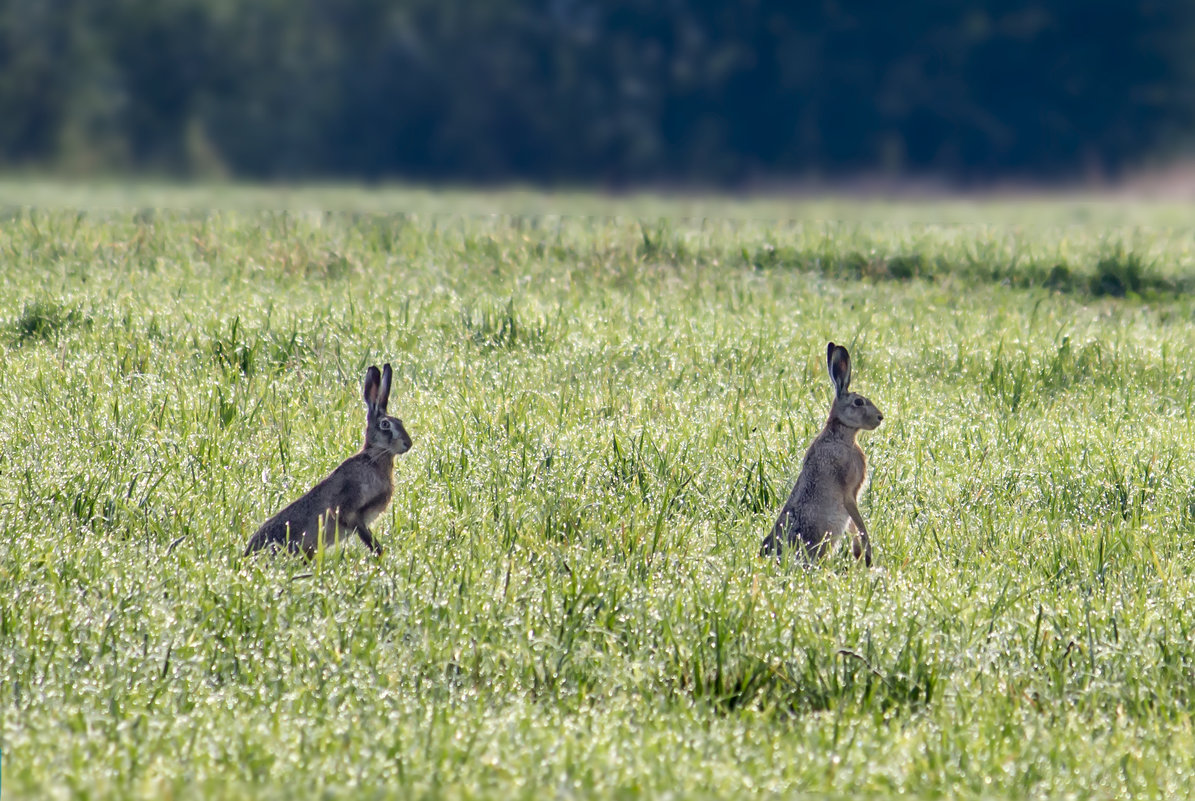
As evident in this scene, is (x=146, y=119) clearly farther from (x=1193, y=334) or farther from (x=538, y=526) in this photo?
(x=538, y=526)

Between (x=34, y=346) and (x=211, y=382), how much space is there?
1.63m

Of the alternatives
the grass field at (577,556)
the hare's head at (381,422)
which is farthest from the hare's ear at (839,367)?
the hare's head at (381,422)

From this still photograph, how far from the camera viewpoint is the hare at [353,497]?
485 cm

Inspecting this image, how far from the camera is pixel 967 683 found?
404cm

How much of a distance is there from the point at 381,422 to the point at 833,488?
1.79 m

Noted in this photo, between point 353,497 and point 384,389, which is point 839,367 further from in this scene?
point 353,497

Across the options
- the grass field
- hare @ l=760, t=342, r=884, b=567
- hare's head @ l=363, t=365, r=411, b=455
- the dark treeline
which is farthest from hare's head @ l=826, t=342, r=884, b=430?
the dark treeline

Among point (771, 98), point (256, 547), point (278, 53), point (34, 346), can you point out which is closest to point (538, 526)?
point (256, 547)

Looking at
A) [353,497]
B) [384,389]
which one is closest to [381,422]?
[384,389]

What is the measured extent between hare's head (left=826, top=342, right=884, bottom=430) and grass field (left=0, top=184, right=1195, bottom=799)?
0.43 meters

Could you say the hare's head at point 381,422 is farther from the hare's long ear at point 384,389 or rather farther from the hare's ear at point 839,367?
the hare's ear at point 839,367

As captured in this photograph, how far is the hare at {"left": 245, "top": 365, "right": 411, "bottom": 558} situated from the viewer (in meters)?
4.85

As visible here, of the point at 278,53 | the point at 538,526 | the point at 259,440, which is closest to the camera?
the point at 538,526

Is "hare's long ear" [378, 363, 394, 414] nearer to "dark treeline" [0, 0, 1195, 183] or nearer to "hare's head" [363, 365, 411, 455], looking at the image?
"hare's head" [363, 365, 411, 455]
